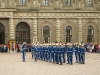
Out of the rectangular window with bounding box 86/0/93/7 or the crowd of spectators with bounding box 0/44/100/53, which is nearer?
the crowd of spectators with bounding box 0/44/100/53

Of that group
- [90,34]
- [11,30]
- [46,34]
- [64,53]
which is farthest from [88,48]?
[64,53]

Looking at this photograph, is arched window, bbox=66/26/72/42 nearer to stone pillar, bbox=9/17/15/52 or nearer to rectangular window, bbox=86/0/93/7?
rectangular window, bbox=86/0/93/7

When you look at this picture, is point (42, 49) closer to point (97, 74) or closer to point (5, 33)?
point (97, 74)

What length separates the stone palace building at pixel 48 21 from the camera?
54188 mm

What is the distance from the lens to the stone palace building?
54188mm

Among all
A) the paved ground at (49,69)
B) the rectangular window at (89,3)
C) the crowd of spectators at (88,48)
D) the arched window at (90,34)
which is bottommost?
the paved ground at (49,69)

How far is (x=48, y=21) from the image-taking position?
55.2 meters

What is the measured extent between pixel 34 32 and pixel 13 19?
3.85 m

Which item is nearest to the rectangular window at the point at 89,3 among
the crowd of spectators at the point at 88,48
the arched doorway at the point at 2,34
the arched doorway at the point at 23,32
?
the crowd of spectators at the point at 88,48

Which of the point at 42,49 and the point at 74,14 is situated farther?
the point at 74,14

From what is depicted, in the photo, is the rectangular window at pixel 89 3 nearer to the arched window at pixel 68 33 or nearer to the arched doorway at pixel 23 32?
the arched window at pixel 68 33

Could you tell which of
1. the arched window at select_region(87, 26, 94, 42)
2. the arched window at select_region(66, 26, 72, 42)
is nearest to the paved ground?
the arched window at select_region(66, 26, 72, 42)

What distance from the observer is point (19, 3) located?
55938mm

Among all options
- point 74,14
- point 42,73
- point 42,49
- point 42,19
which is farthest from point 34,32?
point 42,73
